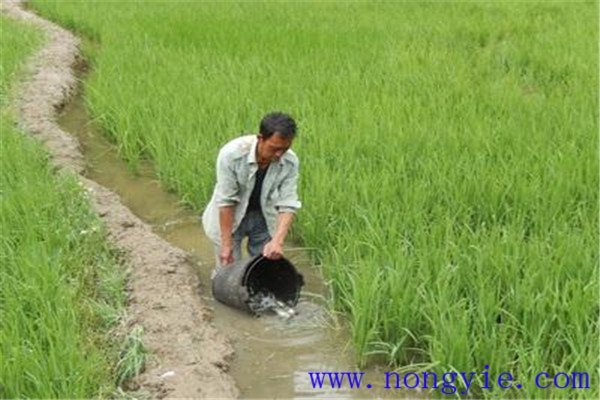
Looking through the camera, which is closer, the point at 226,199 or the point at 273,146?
the point at 273,146

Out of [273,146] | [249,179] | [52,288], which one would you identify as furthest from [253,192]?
[52,288]

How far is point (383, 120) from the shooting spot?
15.4 feet

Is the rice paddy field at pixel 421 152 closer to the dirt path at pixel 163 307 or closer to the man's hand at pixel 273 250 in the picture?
the man's hand at pixel 273 250

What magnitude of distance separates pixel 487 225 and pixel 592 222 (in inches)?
17.8

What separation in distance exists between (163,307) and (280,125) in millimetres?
899

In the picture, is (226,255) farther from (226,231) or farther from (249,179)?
(249,179)

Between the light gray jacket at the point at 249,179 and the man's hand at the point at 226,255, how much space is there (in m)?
0.16

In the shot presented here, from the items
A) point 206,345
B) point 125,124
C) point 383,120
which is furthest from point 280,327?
point 125,124

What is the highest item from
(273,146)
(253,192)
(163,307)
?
(273,146)

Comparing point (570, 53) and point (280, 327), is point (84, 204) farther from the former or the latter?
point (570, 53)

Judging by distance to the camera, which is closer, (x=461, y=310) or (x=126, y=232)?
(x=461, y=310)

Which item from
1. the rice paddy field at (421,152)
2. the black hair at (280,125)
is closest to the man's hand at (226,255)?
the rice paddy field at (421,152)

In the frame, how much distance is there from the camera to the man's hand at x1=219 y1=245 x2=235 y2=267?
3139 millimetres

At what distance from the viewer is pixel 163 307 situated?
3033 millimetres
